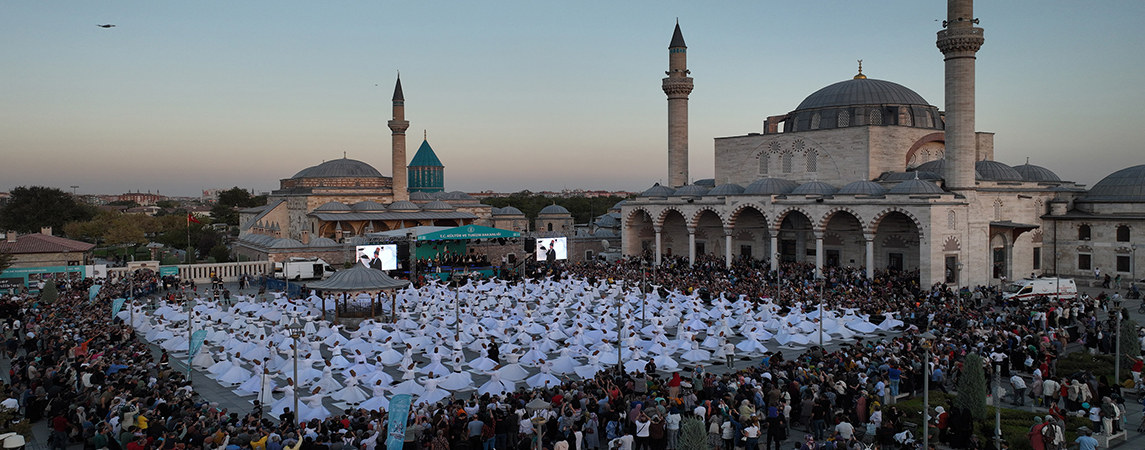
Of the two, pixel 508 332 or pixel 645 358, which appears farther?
pixel 508 332

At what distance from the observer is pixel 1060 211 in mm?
32438

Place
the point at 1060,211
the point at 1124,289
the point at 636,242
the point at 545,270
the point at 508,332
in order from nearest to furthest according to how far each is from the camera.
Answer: the point at 508,332 < the point at 1124,289 < the point at 1060,211 < the point at 545,270 < the point at 636,242

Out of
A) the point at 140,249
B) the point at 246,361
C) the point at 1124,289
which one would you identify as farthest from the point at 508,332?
the point at 140,249

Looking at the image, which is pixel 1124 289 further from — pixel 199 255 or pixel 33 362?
pixel 199 255

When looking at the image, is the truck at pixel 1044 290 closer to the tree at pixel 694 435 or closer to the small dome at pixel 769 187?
the small dome at pixel 769 187

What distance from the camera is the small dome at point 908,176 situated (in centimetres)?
3211

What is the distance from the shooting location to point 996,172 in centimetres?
3300

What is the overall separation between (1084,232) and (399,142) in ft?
127

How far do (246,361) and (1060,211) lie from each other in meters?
32.6

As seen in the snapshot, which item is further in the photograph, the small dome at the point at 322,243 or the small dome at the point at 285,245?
the small dome at the point at 322,243

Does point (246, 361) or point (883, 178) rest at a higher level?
point (883, 178)

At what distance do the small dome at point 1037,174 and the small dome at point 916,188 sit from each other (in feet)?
32.8

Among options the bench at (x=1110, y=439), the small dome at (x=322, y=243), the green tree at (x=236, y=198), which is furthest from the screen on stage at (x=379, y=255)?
the green tree at (x=236, y=198)

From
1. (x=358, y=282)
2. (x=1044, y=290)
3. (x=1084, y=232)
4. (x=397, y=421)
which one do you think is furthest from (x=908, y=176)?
(x=397, y=421)
